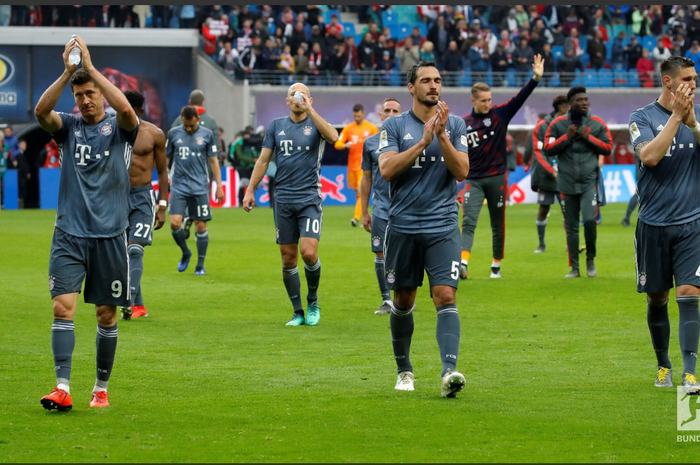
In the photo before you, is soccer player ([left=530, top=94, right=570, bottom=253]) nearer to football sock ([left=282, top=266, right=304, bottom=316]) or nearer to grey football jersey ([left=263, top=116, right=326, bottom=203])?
grey football jersey ([left=263, top=116, right=326, bottom=203])

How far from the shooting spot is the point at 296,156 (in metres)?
11.3

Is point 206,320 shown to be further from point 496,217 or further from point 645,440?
point 645,440

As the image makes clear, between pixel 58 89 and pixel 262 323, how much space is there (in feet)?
16.8

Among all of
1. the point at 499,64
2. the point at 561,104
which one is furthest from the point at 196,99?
Result: the point at 499,64

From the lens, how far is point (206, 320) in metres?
11.8

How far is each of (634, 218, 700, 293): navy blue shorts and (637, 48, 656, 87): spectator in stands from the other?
3372 cm

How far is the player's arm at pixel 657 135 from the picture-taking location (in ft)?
23.6

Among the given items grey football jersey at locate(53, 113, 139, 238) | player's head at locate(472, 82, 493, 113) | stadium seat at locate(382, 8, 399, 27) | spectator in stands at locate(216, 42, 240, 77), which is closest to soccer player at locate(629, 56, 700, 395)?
grey football jersey at locate(53, 113, 139, 238)

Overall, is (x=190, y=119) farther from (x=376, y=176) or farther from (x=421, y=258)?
(x=421, y=258)

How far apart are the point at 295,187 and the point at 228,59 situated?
85.2 feet

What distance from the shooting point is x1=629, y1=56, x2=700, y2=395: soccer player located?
7.51m

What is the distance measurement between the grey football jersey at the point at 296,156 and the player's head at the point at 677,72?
180 inches

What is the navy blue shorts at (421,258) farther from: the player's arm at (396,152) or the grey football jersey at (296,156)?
the grey football jersey at (296,156)

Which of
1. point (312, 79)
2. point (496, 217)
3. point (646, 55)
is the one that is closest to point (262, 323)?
point (496, 217)
